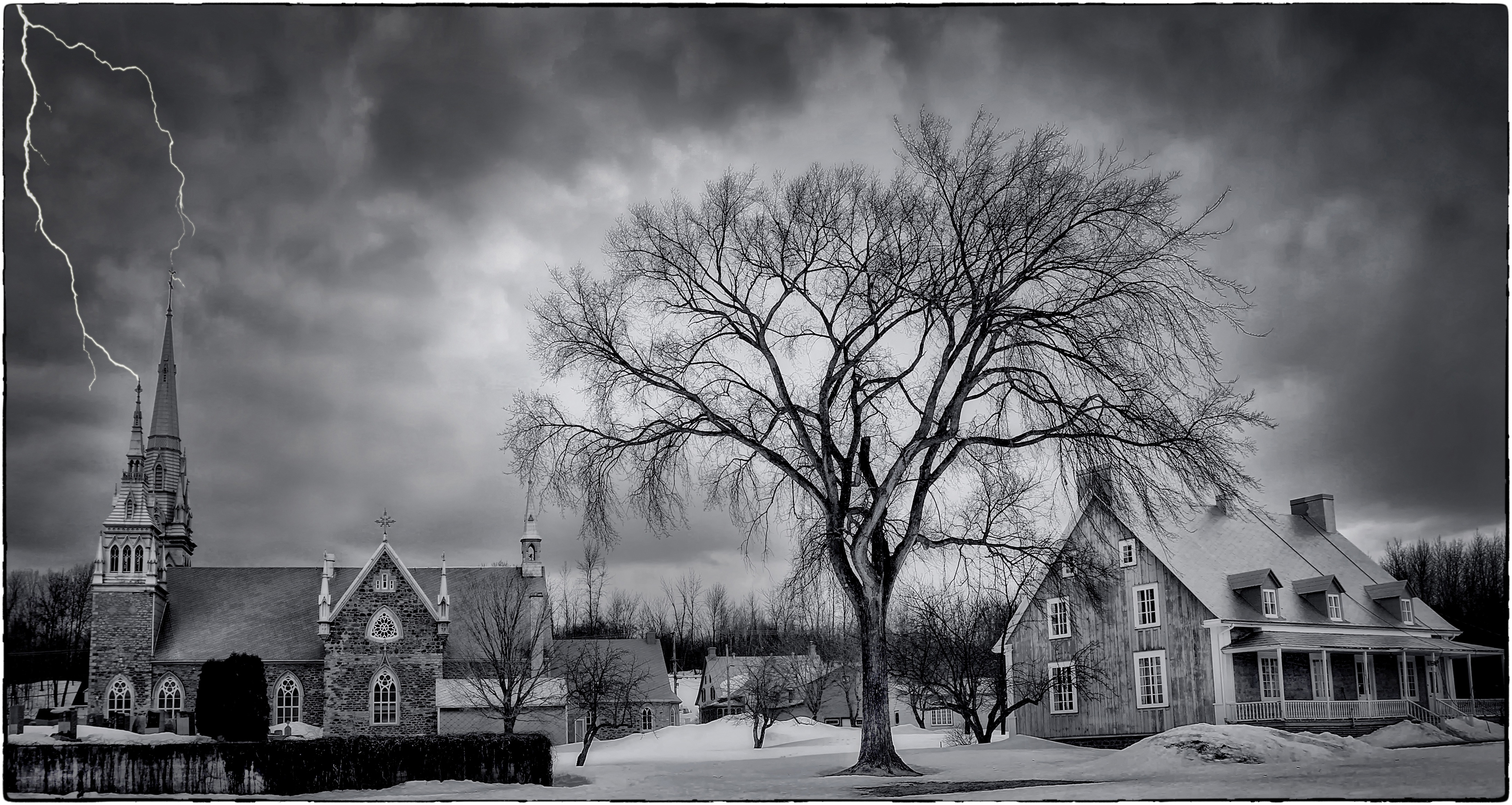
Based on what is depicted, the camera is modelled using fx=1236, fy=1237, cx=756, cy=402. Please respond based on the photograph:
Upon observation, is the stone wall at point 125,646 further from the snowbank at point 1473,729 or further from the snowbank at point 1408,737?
the snowbank at point 1473,729

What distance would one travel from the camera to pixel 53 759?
13.1 m

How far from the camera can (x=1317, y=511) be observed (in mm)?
27391

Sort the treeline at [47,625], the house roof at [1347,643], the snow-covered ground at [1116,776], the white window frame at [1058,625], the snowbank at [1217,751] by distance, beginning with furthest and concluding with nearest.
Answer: the white window frame at [1058,625] < the house roof at [1347,643] < the treeline at [47,625] < the snowbank at [1217,751] < the snow-covered ground at [1116,776]

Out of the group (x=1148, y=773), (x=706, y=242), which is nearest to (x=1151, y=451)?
(x=1148, y=773)

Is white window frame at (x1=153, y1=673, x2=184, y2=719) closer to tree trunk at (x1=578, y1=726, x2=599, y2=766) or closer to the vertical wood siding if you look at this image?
tree trunk at (x1=578, y1=726, x2=599, y2=766)

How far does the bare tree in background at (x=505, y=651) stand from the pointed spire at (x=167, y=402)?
26.7 feet

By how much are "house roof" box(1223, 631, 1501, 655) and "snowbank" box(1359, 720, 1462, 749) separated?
1858 mm

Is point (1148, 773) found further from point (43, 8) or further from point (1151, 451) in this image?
point (43, 8)

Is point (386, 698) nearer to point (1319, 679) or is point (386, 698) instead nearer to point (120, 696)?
point (120, 696)

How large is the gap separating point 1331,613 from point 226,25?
21.5 m

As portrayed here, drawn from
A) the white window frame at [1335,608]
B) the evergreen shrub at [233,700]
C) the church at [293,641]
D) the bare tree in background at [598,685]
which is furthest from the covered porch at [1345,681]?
the church at [293,641]

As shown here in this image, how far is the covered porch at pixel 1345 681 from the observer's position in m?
22.0

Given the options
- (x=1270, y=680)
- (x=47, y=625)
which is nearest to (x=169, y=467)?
(x=47, y=625)

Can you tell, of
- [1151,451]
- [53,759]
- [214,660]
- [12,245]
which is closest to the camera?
[53,759]
